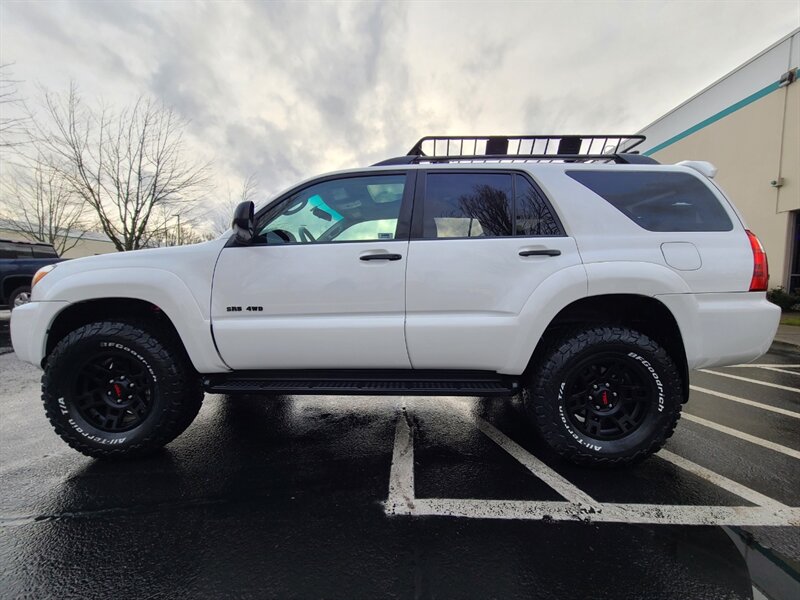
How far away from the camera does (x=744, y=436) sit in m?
3.18

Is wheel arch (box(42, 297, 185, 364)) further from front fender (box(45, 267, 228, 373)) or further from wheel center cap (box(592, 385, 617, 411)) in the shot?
wheel center cap (box(592, 385, 617, 411))

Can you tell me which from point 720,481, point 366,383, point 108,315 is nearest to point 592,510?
point 720,481

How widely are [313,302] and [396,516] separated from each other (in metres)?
1.40

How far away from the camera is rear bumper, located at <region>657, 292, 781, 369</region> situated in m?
2.46

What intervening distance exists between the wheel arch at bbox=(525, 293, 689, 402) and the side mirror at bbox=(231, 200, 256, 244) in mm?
2169

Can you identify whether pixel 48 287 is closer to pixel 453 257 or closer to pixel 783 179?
pixel 453 257

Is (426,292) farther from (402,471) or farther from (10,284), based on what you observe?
(10,284)

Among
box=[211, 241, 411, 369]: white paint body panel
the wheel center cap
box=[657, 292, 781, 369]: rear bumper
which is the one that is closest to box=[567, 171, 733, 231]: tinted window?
box=[657, 292, 781, 369]: rear bumper

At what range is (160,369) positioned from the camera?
8.71 feet

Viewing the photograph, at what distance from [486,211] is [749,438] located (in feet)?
9.53

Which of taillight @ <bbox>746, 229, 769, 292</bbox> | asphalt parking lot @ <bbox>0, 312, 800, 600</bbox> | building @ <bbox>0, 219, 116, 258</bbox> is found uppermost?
building @ <bbox>0, 219, 116, 258</bbox>

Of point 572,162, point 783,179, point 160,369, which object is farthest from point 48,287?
point 783,179

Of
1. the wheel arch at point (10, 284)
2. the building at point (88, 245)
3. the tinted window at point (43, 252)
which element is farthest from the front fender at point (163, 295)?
the building at point (88, 245)

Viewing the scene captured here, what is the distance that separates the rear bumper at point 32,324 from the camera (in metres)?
2.69
